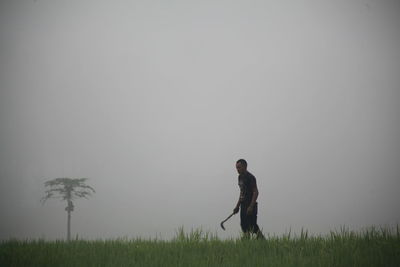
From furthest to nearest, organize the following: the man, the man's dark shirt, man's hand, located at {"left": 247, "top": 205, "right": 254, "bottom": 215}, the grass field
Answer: the man's dark shirt < the man < man's hand, located at {"left": 247, "top": 205, "right": 254, "bottom": 215} < the grass field

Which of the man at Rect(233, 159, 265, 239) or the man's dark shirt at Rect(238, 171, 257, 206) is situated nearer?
the man at Rect(233, 159, 265, 239)

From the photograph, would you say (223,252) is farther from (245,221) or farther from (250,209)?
(245,221)

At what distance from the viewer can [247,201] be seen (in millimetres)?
11000

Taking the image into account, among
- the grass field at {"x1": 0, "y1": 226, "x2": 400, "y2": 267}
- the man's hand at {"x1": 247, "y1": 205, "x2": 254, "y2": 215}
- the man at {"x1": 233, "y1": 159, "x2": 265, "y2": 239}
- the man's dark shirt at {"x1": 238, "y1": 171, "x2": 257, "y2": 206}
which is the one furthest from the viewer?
the man's dark shirt at {"x1": 238, "y1": 171, "x2": 257, "y2": 206}

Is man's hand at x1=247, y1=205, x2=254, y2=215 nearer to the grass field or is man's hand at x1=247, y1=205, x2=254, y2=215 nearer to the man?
the man

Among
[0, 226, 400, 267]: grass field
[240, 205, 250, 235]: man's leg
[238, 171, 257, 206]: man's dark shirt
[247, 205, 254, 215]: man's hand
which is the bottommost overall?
[0, 226, 400, 267]: grass field

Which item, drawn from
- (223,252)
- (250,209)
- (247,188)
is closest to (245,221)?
(250,209)

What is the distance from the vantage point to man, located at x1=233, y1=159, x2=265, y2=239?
10742mm

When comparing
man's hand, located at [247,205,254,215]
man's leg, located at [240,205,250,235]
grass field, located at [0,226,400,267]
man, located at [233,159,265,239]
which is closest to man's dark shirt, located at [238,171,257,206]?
man, located at [233,159,265,239]

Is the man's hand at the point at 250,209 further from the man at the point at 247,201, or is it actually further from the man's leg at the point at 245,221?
the man's leg at the point at 245,221

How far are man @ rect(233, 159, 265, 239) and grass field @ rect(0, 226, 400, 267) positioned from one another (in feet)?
4.86

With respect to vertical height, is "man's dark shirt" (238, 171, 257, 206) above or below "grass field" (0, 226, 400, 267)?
above

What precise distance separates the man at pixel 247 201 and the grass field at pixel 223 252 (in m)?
1.48

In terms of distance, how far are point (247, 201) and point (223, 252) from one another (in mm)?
2893
